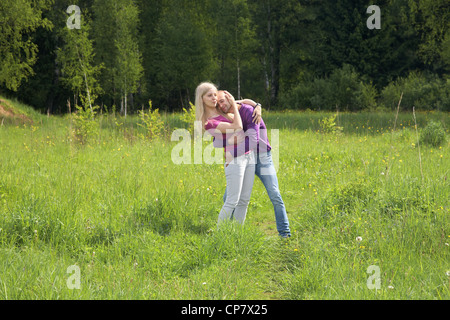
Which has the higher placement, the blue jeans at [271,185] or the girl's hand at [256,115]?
the girl's hand at [256,115]

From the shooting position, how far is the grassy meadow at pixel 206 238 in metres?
3.19

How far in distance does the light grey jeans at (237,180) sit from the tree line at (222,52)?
18245 mm

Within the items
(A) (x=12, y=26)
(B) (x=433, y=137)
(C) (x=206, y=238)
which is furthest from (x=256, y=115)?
(A) (x=12, y=26)


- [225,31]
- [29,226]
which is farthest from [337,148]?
[225,31]

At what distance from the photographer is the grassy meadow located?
10.5 ft

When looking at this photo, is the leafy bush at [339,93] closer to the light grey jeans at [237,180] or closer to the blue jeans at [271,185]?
the blue jeans at [271,185]

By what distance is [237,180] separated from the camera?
13.6 feet

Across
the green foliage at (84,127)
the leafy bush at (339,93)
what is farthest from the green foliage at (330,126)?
the leafy bush at (339,93)

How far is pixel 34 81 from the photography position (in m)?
30.0

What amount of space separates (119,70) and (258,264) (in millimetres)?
24083

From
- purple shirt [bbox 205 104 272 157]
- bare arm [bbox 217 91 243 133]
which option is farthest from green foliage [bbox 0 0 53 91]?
bare arm [bbox 217 91 243 133]

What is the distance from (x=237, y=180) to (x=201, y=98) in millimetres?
931

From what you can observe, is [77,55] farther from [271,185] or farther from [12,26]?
[271,185]

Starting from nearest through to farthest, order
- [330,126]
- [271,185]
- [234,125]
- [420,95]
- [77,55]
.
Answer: [234,125]
[271,185]
[330,126]
[420,95]
[77,55]
